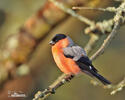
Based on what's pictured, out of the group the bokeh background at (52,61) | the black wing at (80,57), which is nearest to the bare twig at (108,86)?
the black wing at (80,57)

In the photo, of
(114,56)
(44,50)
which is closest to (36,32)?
(44,50)

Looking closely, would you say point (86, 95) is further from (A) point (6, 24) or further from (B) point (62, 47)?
(B) point (62, 47)

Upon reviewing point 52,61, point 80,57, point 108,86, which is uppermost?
point 52,61

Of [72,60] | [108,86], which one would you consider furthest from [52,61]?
[108,86]

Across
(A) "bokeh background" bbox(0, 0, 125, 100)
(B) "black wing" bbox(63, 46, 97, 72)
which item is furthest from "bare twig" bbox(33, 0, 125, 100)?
(A) "bokeh background" bbox(0, 0, 125, 100)

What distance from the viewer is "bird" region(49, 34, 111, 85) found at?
14.1 feet

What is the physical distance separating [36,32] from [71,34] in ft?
7.19

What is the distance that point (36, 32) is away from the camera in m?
6.39

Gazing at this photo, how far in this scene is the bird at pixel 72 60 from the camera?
4.29 metres

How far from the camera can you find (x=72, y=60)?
446 cm

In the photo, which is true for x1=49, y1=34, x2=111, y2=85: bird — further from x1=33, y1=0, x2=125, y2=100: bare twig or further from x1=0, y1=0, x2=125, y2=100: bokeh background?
x1=0, y1=0, x2=125, y2=100: bokeh background

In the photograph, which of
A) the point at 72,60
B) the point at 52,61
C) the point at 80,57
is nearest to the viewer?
the point at 80,57

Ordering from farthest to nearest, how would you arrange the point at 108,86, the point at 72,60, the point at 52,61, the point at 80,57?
the point at 52,61 < the point at 72,60 < the point at 80,57 < the point at 108,86

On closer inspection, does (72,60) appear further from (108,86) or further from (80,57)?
(108,86)
